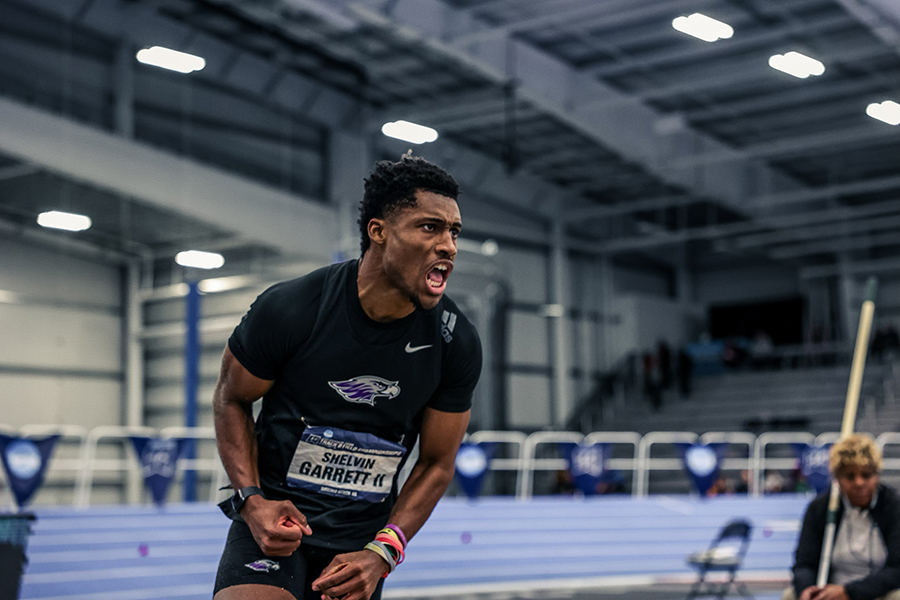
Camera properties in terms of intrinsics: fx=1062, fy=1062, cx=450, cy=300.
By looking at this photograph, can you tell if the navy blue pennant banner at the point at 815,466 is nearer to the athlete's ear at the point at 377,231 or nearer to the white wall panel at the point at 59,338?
the white wall panel at the point at 59,338

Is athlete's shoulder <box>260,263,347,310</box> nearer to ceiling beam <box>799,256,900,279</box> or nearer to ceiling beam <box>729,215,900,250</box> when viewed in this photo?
ceiling beam <box>729,215,900,250</box>

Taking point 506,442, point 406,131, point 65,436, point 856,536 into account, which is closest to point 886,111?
point 406,131

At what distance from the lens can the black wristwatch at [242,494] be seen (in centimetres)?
230

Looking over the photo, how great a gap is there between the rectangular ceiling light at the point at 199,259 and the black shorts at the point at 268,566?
10.1 m

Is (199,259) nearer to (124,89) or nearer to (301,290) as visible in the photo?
(124,89)

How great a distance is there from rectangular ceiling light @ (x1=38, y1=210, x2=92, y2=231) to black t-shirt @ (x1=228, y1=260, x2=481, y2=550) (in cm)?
914

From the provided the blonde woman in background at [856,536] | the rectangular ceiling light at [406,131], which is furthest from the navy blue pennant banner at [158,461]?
the rectangular ceiling light at [406,131]

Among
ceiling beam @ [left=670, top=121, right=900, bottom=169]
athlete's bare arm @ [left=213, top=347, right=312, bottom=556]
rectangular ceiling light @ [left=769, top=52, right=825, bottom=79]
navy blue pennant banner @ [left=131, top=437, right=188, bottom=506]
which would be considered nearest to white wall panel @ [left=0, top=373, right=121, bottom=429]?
navy blue pennant banner @ [left=131, top=437, right=188, bottom=506]

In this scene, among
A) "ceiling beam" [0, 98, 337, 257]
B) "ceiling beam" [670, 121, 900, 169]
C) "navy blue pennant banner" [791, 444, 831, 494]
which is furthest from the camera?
"ceiling beam" [670, 121, 900, 169]

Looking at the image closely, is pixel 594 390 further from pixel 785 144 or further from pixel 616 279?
pixel 785 144

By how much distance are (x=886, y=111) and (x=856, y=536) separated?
15684 millimetres

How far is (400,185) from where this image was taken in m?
2.33

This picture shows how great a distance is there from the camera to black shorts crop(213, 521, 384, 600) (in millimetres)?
2271

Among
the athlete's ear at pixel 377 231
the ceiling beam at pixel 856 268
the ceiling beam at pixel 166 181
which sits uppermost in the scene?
the ceiling beam at pixel 856 268
